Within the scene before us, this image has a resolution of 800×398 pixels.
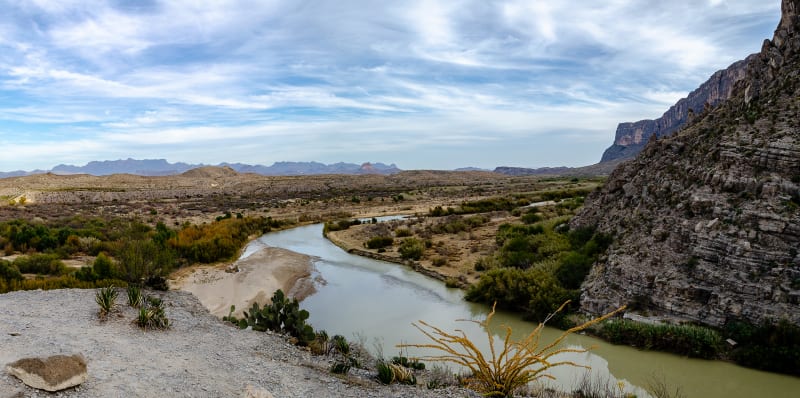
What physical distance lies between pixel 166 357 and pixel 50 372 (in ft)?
8.45

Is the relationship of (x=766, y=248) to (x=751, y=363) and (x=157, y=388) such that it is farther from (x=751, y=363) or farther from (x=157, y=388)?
(x=157, y=388)

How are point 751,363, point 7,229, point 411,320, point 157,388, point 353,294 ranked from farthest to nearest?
1. point 7,229
2. point 353,294
3. point 411,320
4. point 751,363
5. point 157,388

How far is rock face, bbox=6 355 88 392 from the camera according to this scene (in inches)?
275

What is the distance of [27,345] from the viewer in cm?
912

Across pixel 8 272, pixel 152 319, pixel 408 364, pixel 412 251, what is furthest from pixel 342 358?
pixel 412 251

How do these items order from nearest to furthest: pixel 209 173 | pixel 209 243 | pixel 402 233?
pixel 209 243 → pixel 402 233 → pixel 209 173

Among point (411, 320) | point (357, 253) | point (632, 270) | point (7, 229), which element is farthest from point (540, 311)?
point (7, 229)

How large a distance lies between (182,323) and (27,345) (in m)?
3.79

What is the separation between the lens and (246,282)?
20625 millimetres

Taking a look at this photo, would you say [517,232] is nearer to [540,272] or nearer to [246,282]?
[540,272]

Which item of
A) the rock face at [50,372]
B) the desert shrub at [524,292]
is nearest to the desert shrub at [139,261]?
the rock face at [50,372]

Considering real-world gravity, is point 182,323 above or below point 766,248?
below

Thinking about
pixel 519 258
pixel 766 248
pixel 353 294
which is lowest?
pixel 353 294

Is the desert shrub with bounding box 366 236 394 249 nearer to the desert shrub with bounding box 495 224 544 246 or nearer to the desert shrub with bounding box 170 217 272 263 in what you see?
the desert shrub with bounding box 495 224 544 246
